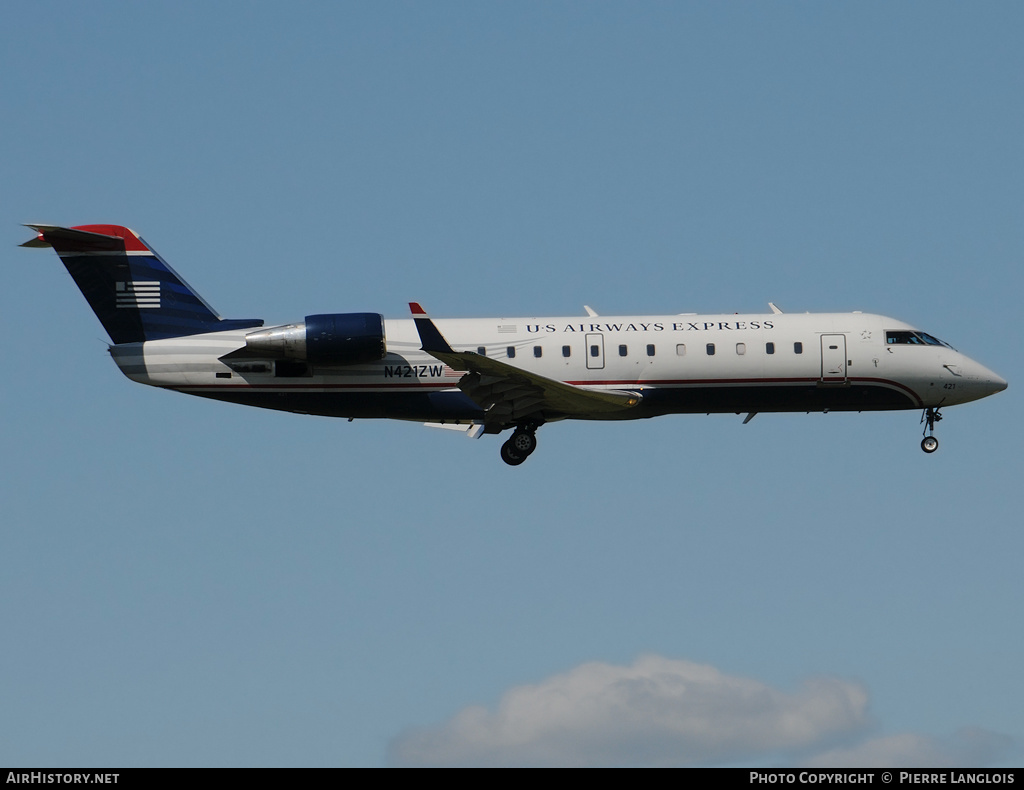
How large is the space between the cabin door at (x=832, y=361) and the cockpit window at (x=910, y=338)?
1359 mm

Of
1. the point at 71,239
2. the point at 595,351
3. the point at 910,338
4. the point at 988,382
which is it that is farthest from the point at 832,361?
the point at 71,239

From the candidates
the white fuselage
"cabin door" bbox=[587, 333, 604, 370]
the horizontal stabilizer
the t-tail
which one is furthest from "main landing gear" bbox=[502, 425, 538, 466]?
the horizontal stabilizer

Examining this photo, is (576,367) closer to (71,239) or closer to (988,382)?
(988,382)

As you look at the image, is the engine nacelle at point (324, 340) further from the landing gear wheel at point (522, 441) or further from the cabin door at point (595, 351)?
the cabin door at point (595, 351)

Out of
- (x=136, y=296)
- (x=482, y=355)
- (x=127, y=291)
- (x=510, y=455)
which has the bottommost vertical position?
(x=510, y=455)

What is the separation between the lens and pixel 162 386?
32500 mm

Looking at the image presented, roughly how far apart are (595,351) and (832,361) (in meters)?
5.57

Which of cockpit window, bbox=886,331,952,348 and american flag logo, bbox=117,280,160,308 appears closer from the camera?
american flag logo, bbox=117,280,160,308

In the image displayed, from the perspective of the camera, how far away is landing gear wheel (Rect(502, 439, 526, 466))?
33.1m

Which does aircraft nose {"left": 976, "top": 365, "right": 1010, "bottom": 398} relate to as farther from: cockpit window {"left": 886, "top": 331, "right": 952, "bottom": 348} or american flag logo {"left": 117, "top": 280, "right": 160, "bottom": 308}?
american flag logo {"left": 117, "top": 280, "right": 160, "bottom": 308}

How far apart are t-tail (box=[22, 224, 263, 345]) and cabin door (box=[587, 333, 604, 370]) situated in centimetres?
774

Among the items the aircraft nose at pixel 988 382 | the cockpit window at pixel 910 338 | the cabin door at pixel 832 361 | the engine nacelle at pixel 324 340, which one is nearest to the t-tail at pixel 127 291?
the engine nacelle at pixel 324 340

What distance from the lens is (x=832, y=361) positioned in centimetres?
3312

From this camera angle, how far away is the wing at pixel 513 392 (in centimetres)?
3017
